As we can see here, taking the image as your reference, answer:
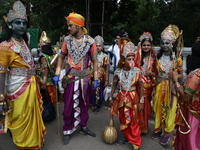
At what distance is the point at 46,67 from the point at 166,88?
2670 mm

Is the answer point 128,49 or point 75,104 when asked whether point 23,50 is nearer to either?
point 75,104

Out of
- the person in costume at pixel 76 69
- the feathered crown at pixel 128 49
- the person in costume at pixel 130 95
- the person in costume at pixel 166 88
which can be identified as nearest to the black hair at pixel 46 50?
the person in costume at pixel 76 69

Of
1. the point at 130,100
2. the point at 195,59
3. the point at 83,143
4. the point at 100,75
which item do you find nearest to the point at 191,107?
the point at 195,59

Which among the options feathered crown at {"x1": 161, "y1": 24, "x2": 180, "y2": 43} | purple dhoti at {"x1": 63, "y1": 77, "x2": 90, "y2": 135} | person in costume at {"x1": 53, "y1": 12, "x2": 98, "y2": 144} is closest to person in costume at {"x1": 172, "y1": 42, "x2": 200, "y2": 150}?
feathered crown at {"x1": 161, "y1": 24, "x2": 180, "y2": 43}

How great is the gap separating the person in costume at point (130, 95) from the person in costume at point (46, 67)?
1947 millimetres

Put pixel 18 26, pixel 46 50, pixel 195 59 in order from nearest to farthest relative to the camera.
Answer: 1. pixel 195 59
2. pixel 18 26
3. pixel 46 50

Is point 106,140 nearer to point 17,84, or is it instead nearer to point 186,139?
point 186,139

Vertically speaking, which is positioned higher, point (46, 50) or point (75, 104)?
point (46, 50)

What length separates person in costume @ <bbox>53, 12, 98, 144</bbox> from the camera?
3.59m

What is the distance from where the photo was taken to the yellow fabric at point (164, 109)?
3.66 metres

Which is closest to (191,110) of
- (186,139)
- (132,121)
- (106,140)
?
(186,139)

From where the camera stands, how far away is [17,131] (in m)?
3.03

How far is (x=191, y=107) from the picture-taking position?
2402mm

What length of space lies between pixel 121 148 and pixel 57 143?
118 centimetres
